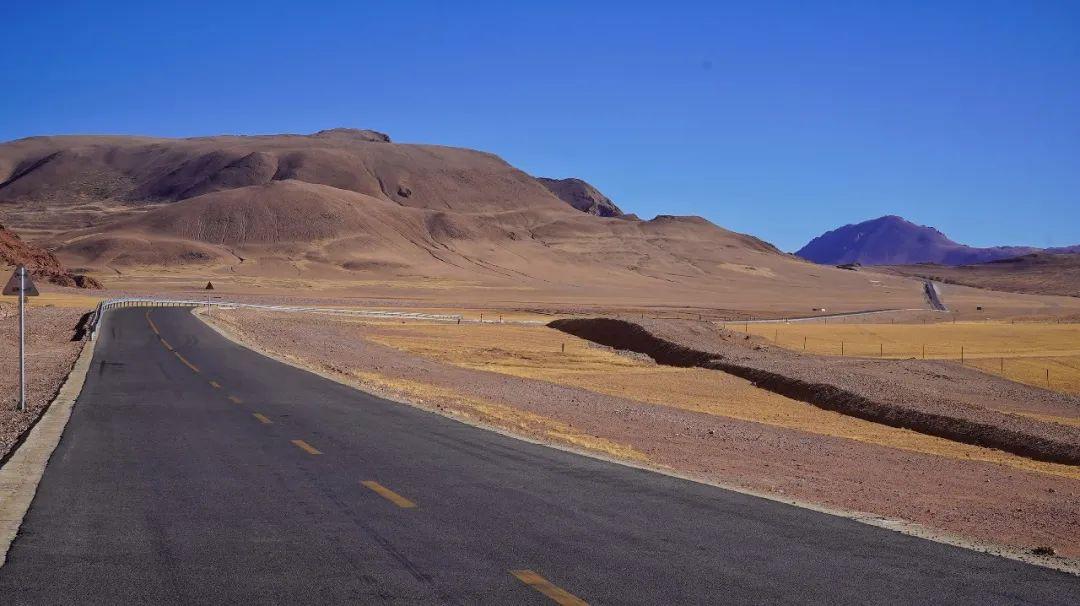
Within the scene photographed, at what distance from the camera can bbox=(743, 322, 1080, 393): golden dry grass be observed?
41.5m

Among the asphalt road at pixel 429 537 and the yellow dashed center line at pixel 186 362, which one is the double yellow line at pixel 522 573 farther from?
the yellow dashed center line at pixel 186 362

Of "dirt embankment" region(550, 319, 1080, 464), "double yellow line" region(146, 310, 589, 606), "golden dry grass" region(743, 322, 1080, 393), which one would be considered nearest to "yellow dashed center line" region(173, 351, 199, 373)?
"double yellow line" region(146, 310, 589, 606)

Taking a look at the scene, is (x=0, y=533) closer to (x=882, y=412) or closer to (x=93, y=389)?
(x=93, y=389)

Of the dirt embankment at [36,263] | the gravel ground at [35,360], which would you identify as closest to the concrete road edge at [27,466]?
the gravel ground at [35,360]

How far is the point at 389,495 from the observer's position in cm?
943

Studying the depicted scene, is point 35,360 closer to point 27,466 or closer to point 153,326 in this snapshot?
point 153,326

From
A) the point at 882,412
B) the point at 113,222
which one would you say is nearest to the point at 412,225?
the point at 113,222

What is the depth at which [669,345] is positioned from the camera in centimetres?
4544

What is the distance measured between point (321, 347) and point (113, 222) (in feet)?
559

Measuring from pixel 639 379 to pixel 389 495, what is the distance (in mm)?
26093

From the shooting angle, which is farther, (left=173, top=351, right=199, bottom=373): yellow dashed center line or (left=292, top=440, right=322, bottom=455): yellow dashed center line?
(left=173, top=351, right=199, bottom=373): yellow dashed center line

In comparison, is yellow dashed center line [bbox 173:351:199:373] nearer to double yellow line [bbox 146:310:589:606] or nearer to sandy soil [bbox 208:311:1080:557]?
sandy soil [bbox 208:311:1080:557]

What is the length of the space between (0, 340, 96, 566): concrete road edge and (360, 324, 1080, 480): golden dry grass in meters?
15.3

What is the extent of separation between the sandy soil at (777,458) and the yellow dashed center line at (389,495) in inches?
157
